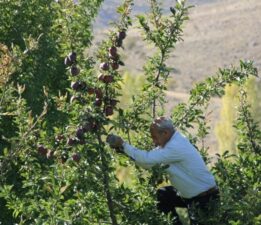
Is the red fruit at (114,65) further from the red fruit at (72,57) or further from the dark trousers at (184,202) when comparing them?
the dark trousers at (184,202)

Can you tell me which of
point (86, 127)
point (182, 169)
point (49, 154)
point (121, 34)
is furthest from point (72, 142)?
point (182, 169)

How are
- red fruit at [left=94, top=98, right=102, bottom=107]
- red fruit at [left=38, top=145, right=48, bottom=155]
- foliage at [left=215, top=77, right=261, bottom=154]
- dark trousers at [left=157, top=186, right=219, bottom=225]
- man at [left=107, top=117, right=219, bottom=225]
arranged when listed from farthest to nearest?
foliage at [left=215, top=77, right=261, bottom=154], man at [left=107, top=117, right=219, bottom=225], dark trousers at [left=157, top=186, right=219, bottom=225], red fruit at [left=38, top=145, right=48, bottom=155], red fruit at [left=94, top=98, right=102, bottom=107]

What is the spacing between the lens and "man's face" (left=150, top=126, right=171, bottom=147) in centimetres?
631

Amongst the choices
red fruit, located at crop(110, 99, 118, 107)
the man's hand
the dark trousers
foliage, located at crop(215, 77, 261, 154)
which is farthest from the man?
foliage, located at crop(215, 77, 261, 154)

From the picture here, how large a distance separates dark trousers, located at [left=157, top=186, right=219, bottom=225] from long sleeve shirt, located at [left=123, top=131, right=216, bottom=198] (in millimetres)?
63

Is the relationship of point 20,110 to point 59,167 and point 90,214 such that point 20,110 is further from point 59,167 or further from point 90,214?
point 90,214

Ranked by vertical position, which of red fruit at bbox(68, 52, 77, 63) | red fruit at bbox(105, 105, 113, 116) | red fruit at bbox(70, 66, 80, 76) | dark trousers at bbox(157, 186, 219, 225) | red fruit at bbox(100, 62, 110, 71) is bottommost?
dark trousers at bbox(157, 186, 219, 225)

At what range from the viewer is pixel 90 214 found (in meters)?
5.73

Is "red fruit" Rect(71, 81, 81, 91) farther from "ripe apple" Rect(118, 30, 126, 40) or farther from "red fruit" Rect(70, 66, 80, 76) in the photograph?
"ripe apple" Rect(118, 30, 126, 40)

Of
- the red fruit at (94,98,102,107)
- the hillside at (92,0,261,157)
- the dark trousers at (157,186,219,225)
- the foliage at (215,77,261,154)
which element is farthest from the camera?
the hillside at (92,0,261,157)

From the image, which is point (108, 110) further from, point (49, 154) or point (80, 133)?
point (49, 154)

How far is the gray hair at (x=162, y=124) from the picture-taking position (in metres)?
6.27

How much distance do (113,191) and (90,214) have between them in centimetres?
33

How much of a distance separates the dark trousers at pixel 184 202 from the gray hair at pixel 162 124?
542 millimetres
